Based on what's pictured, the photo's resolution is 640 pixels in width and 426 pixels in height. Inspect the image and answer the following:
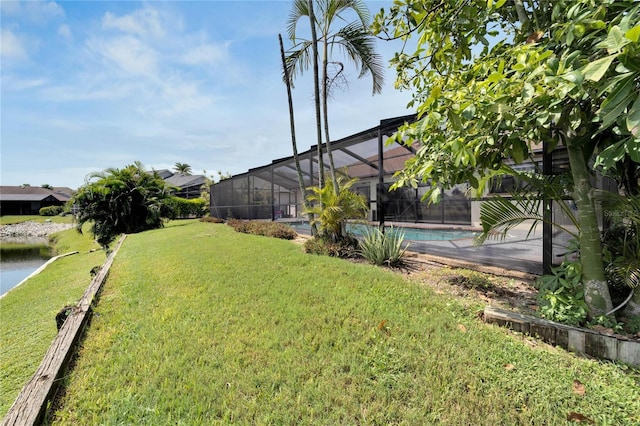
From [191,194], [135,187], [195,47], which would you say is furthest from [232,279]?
[191,194]

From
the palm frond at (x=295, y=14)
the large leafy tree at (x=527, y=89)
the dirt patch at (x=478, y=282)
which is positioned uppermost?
the palm frond at (x=295, y=14)

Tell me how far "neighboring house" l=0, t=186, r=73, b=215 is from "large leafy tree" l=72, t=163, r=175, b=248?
31.4 metres

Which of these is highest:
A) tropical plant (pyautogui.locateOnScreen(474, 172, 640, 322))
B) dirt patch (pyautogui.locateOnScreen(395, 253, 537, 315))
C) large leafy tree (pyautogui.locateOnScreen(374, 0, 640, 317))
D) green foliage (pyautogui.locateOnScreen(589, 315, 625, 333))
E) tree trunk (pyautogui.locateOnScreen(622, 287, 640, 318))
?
large leafy tree (pyautogui.locateOnScreen(374, 0, 640, 317))

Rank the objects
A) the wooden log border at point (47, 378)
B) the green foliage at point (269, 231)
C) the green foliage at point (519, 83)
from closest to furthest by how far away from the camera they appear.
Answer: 1. the green foliage at point (519, 83)
2. the wooden log border at point (47, 378)
3. the green foliage at point (269, 231)

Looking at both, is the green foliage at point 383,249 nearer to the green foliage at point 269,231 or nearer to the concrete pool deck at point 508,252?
the concrete pool deck at point 508,252

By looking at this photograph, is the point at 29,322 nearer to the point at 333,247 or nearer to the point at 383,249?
the point at 333,247

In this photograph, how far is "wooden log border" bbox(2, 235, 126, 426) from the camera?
5.50 feet

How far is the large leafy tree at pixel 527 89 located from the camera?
4.65 ft

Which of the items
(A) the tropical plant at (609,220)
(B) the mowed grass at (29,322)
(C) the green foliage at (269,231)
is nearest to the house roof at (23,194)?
(B) the mowed grass at (29,322)

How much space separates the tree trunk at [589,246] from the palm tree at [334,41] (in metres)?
4.48

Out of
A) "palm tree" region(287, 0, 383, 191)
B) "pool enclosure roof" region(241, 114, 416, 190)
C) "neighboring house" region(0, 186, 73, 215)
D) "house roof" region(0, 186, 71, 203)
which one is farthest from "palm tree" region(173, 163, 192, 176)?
"palm tree" region(287, 0, 383, 191)

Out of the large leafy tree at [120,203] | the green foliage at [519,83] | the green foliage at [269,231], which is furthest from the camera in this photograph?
the large leafy tree at [120,203]

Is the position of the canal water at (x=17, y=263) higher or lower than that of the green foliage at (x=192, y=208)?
lower

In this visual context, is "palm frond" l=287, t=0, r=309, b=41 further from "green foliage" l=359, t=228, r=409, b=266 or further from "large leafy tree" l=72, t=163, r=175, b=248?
"large leafy tree" l=72, t=163, r=175, b=248
